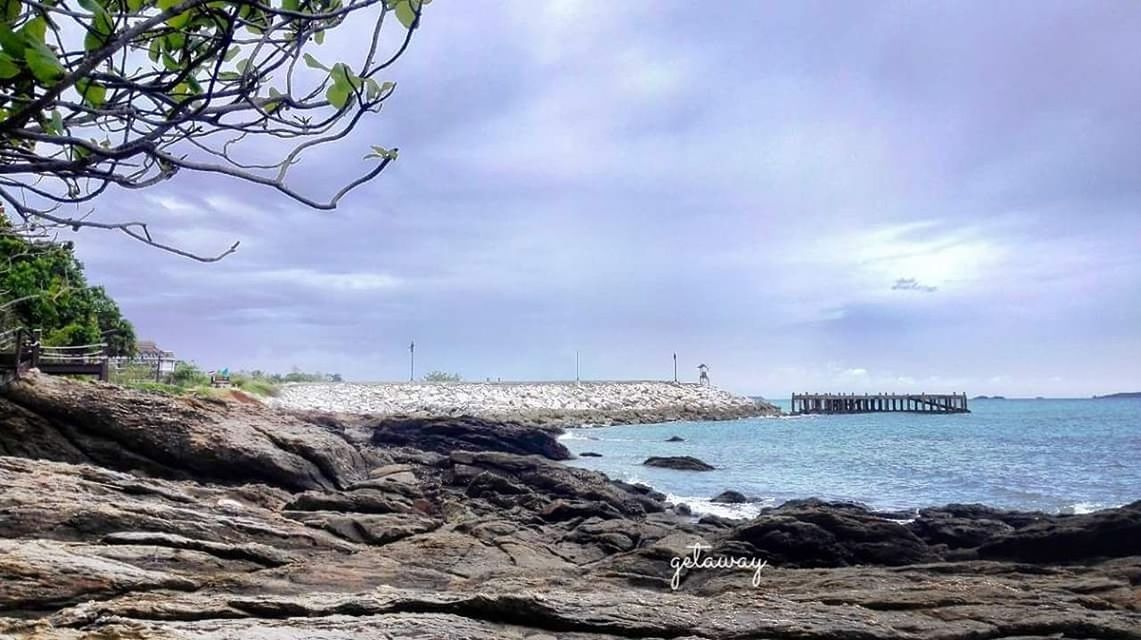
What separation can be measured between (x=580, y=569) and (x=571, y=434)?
40524mm

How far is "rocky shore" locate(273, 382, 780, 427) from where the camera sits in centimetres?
5817

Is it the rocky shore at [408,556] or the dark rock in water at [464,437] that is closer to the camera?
the rocky shore at [408,556]

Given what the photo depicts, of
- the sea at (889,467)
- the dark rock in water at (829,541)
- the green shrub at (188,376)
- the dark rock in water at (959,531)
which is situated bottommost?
the sea at (889,467)

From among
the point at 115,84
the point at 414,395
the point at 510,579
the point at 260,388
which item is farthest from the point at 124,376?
the point at 414,395

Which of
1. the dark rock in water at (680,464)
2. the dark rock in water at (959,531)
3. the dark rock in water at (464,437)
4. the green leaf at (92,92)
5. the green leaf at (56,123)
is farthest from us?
the dark rock in water at (464,437)

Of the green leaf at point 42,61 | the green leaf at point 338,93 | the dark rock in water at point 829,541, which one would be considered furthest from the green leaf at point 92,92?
the dark rock in water at point 829,541

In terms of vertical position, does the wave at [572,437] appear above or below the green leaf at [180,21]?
below

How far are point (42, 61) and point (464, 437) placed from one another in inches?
1254

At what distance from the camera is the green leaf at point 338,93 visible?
1774 mm

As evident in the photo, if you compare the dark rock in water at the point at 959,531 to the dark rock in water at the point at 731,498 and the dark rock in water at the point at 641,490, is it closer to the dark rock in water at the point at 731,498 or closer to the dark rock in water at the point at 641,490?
the dark rock in water at the point at 731,498

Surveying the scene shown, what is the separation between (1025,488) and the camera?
2448 cm

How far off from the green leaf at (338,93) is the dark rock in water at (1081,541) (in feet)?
40.1

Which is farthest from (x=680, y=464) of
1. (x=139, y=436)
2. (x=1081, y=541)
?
(x=139, y=436)

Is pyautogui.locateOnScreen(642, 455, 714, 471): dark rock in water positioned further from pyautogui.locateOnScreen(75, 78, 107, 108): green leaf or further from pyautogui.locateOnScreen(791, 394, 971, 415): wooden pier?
pyautogui.locateOnScreen(791, 394, 971, 415): wooden pier
